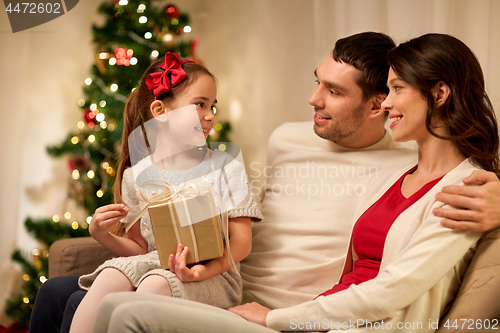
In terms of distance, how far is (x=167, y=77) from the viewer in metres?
1.39

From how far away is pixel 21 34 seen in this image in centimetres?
241

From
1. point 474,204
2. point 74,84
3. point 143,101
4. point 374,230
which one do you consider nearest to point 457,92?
point 474,204

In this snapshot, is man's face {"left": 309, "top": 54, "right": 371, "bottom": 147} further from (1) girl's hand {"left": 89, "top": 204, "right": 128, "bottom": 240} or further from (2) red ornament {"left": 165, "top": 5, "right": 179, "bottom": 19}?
(2) red ornament {"left": 165, "top": 5, "right": 179, "bottom": 19}

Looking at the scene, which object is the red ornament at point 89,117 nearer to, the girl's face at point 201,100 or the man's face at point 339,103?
the girl's face at point 201,100

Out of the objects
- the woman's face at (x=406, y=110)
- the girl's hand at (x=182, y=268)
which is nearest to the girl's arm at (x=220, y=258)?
the girl's hand at (x=182, y=268)

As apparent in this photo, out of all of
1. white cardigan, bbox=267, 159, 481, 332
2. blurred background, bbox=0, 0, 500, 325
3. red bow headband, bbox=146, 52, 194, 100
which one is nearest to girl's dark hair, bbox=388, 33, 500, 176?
white cardigan, bbox=267, 159, 481, 332

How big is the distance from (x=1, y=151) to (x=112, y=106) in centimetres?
90

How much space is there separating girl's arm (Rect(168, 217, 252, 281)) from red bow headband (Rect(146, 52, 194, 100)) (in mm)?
518

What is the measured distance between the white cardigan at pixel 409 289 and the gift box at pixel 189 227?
0.28m

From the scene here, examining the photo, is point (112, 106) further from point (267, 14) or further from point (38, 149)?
point (267, 14)

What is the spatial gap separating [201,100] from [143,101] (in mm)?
273

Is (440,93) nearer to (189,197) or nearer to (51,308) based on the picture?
(189,197)

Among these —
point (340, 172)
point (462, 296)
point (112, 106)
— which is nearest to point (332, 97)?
point (340, 172)

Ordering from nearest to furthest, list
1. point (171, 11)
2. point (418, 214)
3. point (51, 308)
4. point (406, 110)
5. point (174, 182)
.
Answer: point (418, 214) < point (406, 110) < point (174, 182) < point (51, 308) < point (171, 11)
